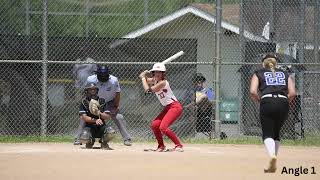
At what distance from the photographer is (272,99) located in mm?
9141

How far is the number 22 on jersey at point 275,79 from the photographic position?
364 inches

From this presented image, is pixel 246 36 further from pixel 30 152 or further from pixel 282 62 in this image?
pixel 30 152

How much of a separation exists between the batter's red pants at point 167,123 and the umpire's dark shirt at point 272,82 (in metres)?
2.95

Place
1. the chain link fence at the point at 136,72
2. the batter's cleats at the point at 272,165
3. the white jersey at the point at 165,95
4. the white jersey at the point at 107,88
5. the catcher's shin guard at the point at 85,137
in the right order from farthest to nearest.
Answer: the chain link fence at the point at 136,72
the white jersey at the point at 107,88
the catcher's shin guard at the point at 85,137
the white jersey at the point at 165,95
the batter's cleats at the point at 272,165

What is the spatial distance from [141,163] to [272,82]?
2.05 m

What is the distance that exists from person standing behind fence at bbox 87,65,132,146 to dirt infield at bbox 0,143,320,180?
320 mm

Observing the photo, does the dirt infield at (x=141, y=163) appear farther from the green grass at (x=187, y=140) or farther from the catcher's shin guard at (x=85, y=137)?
the green grass at (x=187, y=140)

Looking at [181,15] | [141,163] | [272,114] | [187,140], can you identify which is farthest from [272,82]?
[181,15]

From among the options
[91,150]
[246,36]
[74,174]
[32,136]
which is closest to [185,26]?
[246,36]

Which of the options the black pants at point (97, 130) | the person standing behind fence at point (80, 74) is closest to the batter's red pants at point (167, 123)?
the black pants at point (97, 130)

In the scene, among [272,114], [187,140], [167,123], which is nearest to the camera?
[272,114]

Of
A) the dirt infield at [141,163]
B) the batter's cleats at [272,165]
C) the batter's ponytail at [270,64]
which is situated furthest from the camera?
the batter's ponytail at [270,64]

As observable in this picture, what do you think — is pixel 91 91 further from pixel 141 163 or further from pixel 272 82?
pixel 272 82

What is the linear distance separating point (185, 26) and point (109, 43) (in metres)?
7.63
